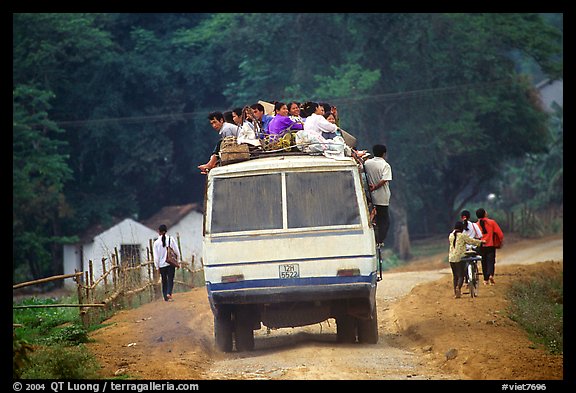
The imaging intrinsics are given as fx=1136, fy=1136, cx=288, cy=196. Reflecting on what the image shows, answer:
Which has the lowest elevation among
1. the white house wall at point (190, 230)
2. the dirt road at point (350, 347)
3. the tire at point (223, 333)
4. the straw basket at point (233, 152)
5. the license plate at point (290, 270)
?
the white house wall at point (190, 230)

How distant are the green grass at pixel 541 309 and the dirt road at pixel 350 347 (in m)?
0.31

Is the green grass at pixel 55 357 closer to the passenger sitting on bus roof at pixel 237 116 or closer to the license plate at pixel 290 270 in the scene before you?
the license plate at pixel 290 270

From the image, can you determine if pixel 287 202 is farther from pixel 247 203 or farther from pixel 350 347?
pixel 350 347

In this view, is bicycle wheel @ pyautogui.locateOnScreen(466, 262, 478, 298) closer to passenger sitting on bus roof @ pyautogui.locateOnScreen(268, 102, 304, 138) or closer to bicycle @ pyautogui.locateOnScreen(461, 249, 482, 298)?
bicycle @ pyautogui.locateOnScreen(461, 249, 482, 298)

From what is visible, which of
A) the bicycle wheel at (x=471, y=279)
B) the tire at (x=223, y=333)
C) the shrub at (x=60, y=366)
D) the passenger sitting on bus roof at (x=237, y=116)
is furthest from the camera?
the bicycle wheel at (x=471, y=279)

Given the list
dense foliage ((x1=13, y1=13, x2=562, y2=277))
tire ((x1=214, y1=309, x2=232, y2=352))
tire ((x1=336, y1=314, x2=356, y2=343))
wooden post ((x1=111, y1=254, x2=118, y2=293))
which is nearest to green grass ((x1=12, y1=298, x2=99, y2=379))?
tire ((x1=214, y1=309, x2=232, y2=352))

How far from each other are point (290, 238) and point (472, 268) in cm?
674

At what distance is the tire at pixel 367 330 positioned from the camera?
16750 millimetres

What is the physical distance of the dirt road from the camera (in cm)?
1387

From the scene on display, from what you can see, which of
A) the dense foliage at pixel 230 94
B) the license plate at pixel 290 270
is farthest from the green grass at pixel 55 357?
the dense foliage at pixel 230 94

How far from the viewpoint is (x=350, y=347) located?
16.1 m

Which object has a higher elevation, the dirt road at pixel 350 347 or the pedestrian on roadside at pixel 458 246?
the pedestrian on roadside at pixel 458 246

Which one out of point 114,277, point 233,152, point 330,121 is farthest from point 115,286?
point 233,152
